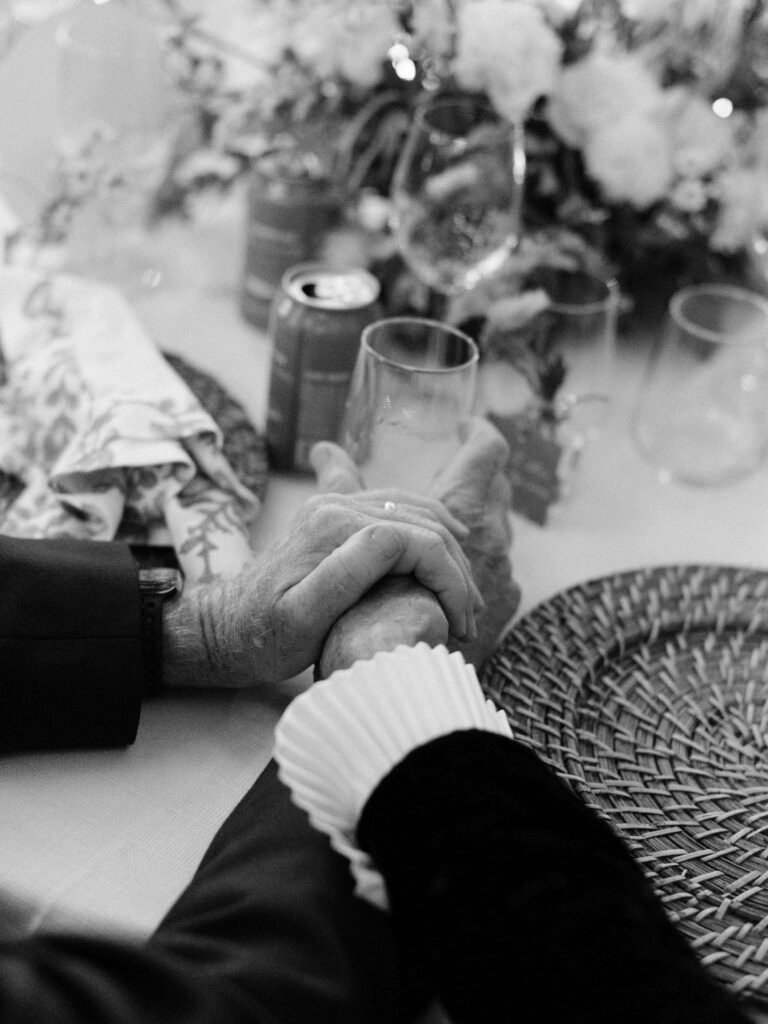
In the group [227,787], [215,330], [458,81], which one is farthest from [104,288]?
[227,787]

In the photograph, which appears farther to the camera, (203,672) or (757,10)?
(757,10)

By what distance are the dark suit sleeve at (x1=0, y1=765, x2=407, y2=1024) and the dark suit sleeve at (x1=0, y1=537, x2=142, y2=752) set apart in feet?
0.37

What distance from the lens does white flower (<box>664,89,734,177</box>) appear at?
1.20 m

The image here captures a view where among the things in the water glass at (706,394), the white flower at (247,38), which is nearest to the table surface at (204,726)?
the water glass at (706,394)

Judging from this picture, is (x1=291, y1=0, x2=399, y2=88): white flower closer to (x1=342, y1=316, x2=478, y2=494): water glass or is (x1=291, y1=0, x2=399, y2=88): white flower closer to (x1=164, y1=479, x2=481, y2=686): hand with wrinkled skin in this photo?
(x1=342, y1=316, x2=478, y2=494): water glass

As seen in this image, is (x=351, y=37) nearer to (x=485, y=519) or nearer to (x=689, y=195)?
(x=689, y=195)

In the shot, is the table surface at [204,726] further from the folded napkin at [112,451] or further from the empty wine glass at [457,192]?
the empty wine glass at [457,192]

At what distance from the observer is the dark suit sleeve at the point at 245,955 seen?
57cm

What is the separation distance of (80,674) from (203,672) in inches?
3.2

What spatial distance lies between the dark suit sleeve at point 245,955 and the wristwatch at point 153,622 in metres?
0.13

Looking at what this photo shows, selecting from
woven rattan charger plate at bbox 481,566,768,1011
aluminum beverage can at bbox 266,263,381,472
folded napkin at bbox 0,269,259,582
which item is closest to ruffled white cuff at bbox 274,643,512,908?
woven rattan charger plate at bbox 481,566,768,1011

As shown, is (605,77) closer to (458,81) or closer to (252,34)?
(458,81)

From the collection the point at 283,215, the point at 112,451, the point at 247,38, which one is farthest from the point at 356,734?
the point at 247,38

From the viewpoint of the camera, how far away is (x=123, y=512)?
0.92 m
